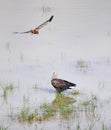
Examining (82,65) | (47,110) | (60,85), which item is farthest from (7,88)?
(82,65)

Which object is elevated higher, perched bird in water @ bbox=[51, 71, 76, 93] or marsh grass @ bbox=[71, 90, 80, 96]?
perched bird in water @ bbox=[51, 71, 76, 93]

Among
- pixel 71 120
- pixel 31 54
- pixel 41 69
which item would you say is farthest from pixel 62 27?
pixel 71 120

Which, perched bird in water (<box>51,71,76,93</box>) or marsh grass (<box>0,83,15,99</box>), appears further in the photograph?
marsh grass (<box>0,83,15,99</box>)

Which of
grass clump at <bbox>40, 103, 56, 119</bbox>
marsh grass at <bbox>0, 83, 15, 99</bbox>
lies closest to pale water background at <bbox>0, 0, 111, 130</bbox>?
→ marsh grass at <bbox>0, 83, 15, 99</bbox>

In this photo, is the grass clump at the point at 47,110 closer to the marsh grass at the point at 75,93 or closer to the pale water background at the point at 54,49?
the pale water background at the point at 54,49

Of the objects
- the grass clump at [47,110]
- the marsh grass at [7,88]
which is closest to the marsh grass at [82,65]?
the marsh grass at [7,88]

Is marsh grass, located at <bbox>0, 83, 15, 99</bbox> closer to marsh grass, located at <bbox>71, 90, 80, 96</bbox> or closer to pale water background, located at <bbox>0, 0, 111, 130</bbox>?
pale water background, located at <bbox>0, 0, 111, 130</bbox>

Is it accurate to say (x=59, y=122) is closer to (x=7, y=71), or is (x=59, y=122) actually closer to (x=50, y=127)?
(x=50, y=127)

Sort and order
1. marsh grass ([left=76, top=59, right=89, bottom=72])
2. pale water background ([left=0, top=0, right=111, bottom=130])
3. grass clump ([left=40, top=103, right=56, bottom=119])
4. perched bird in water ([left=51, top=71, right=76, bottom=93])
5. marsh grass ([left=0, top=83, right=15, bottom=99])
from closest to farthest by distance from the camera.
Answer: grass clump ([left=40, top=103, right=56, bottom=119]), perched bird in water ([left=51, top=71, right=76, bottom=93]), marsh grass ([left=0, top=83, right=15, bottom=99]), pale water background ([left=0, top=0, right=111, bottom=130]), marsh grass ([left=76, top=59, right=89, bottom=72])

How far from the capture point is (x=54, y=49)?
1098 centimetres

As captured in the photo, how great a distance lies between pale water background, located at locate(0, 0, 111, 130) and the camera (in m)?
8.28

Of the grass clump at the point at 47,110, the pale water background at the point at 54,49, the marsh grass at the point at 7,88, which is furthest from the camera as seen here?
the pale water background at the point at 54,49

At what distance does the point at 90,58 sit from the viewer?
403 inches

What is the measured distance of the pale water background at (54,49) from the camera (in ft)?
27.2
